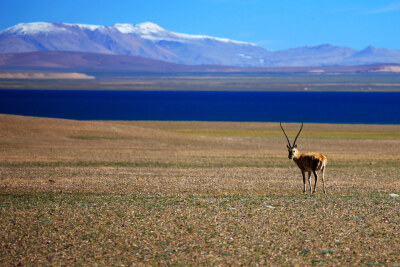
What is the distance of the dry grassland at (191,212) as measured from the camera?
11.1 meters

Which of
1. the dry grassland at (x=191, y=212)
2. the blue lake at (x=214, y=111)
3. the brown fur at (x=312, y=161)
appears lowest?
the blue lake at (x=214, y=111)

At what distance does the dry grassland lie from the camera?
11.1 meters

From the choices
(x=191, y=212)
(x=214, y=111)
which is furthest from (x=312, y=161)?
(x=214, y=111)

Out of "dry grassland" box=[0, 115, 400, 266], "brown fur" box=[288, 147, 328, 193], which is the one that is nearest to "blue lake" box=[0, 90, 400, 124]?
"dry grassland" box=[0, 115, 400, 266]

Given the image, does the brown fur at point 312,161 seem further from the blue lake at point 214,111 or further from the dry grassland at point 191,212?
the blue lake at point 214,111

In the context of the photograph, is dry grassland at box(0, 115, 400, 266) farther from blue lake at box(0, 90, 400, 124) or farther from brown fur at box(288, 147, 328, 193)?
blue lake at box(0, 90, 400, 124)

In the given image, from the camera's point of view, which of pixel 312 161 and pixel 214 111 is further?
pixel 214 111

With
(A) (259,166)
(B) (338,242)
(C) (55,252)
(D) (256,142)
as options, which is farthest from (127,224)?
(D) (256,142)

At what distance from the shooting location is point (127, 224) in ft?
43.8

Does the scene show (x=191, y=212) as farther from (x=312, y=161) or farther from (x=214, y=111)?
(x=214, y=111)

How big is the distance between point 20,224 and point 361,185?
13501 mm

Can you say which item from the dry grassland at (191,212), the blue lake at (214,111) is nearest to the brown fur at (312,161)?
the dry grassland at (191,212)

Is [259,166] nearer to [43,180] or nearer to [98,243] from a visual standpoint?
[43,180]

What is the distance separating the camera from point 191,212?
1476cm
